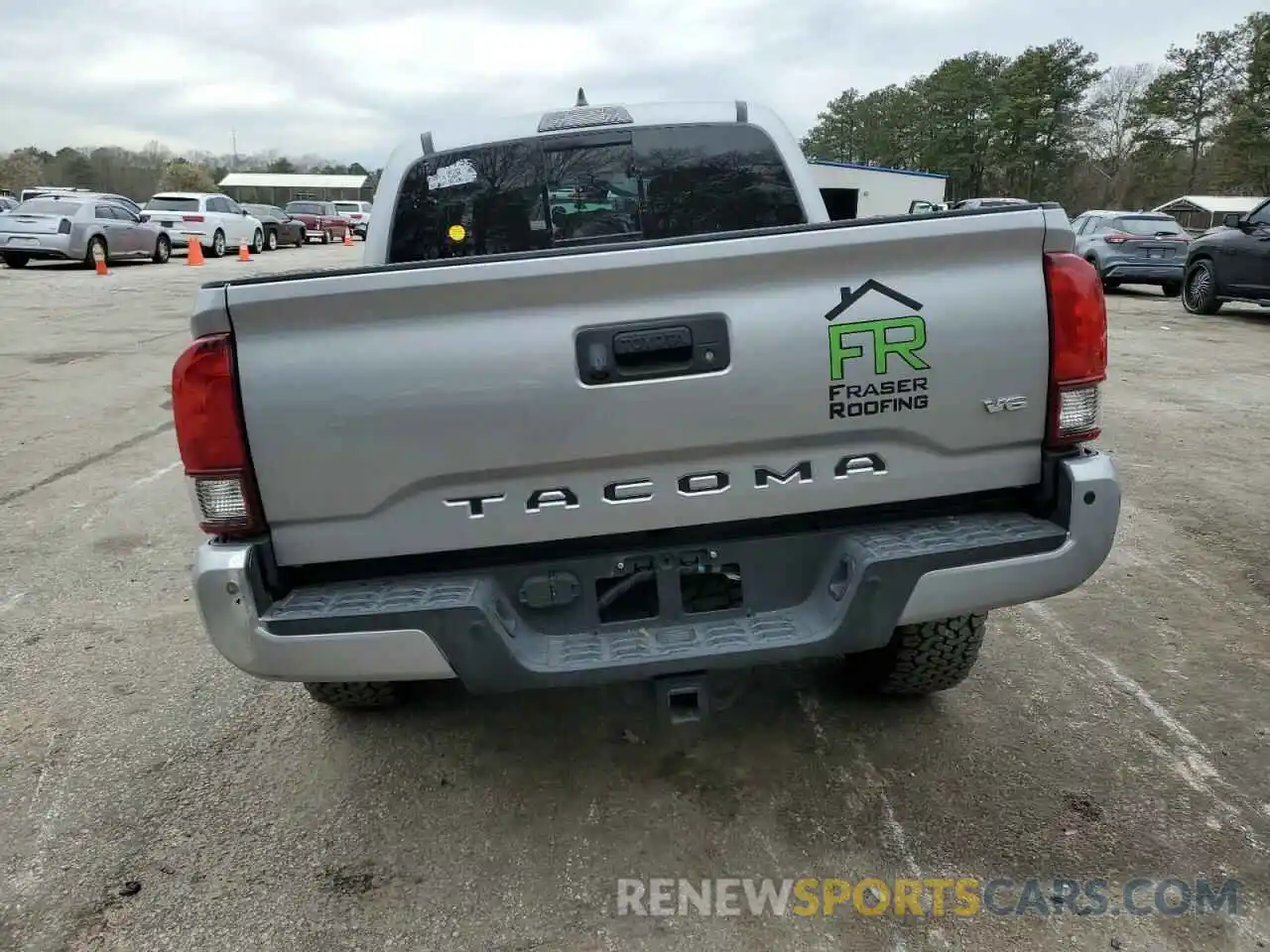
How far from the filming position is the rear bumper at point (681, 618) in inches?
87.8

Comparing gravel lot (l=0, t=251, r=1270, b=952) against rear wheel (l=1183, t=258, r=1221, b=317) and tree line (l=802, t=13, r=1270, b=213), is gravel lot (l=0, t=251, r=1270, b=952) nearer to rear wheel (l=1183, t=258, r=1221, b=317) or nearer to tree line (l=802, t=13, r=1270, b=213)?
rear wheel (l=1183, t=258, r=1221, b=317)

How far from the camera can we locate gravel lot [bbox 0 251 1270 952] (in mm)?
2330

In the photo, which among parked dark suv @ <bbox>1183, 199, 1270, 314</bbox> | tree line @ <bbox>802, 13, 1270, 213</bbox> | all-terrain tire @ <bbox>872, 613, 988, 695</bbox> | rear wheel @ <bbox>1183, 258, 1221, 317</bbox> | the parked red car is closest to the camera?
all-terrain tire @ <bbox>872, 613, 988, 695</bbox>

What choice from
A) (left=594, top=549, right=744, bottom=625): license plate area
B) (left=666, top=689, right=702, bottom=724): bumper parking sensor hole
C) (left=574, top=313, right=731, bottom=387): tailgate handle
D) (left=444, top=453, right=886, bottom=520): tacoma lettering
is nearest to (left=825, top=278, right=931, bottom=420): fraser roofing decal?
(left=444, top=453, right=886, bottom=520): tacoma lettering

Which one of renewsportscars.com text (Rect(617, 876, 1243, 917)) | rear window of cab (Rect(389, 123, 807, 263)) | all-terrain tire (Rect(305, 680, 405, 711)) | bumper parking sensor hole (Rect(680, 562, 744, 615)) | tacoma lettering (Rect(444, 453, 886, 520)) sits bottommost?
renewsportscars.com text (Rect(617, 876, 1243, 917))

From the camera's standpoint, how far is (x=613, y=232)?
12.0 feet

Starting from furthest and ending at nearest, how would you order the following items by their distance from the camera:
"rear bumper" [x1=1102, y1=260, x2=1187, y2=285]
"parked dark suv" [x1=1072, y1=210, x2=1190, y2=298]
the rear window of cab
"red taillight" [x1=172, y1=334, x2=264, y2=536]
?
"rear bumper" [x1=1102, y1=260, x2=1187, y2=285] → "parked dark suv" [x1=1072, y1=210, x2=1190, y2=298] → the rear window of cab → "red taillight" [x1=172, y1=334, x2=264, y2=536]

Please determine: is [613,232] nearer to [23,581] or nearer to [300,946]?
[300,946]

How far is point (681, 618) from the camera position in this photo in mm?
2469

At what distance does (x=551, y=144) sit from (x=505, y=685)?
90.9 inches

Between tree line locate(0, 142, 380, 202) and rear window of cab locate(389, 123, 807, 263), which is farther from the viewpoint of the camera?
tree line locate(0, 142, 380, 202)

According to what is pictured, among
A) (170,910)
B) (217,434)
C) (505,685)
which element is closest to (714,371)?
(505,685)

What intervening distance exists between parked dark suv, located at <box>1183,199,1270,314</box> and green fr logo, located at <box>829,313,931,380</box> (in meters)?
12.3

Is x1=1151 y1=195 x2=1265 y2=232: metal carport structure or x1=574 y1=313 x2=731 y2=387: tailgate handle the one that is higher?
x1=574 y1=313 x2=731 y2=387: tailgate handle
